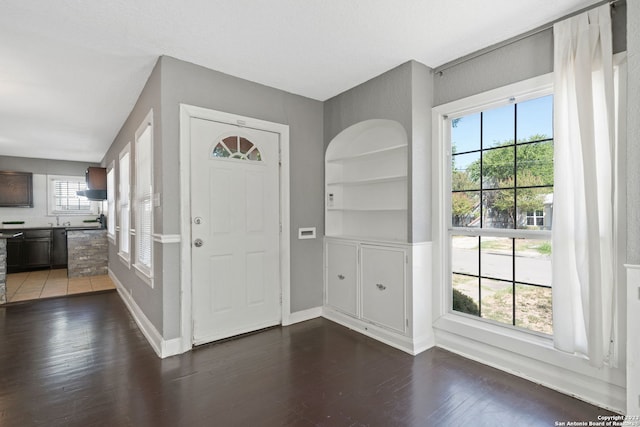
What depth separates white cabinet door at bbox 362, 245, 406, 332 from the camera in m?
2.85

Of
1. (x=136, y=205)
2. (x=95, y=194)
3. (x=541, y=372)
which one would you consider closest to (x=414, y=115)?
(x=541, y=372)

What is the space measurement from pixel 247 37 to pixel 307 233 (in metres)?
2.05

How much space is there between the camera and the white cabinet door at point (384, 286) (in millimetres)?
2852

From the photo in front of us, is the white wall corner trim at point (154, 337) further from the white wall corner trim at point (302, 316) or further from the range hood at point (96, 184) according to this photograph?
the range hood at point (96, 184)

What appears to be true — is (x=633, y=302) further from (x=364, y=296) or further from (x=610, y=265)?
(x=364, y=296)

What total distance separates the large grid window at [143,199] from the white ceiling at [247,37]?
58 centimetres

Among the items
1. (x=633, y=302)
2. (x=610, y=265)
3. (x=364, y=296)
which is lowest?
(x=364, y=296)

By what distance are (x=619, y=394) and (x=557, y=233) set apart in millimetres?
1018

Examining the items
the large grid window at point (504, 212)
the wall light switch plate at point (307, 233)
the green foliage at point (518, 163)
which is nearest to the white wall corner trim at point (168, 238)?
the wall light switch plate at point (307, 233)

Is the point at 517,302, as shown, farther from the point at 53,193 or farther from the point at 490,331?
the point at 53,193

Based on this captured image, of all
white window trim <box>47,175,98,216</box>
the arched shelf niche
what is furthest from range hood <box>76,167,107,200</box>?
the arched shelf niche

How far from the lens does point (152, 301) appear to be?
2.95 m

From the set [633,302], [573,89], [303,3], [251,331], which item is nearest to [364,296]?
[251,331]

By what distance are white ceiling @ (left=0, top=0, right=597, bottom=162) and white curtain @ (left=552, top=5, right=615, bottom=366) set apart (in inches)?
12.1
